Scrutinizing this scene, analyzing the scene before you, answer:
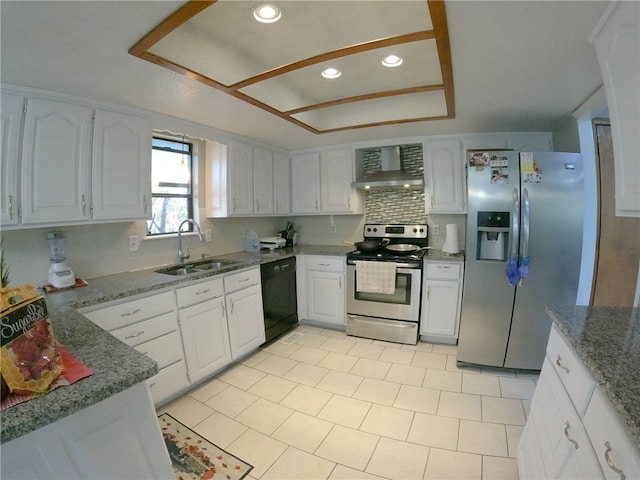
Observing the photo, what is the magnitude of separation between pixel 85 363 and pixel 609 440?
154cm

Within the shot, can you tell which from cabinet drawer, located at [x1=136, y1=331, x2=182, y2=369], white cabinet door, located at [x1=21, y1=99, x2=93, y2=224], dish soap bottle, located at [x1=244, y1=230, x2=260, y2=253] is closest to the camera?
white cabinet door, located at [x1=21, y1=99, x2=93, y2=224]

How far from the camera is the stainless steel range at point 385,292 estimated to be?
9.03 feet

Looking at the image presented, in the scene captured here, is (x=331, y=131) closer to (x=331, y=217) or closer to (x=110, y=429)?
(x=331, y=217)

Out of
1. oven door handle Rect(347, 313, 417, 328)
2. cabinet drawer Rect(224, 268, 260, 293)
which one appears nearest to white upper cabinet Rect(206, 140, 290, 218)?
cabinet drawer Rect(224, 268, 260, 293)

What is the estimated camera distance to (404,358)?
2.56 meters

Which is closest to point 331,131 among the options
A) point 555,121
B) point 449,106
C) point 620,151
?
point 449,106

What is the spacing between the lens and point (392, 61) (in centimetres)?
183

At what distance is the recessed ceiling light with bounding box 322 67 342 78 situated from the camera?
1924 millimetres

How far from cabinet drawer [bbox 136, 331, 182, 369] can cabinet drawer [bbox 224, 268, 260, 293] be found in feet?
1.76

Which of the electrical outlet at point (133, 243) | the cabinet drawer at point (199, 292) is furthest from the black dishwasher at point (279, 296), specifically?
the electrical outlet at point (133, 243)

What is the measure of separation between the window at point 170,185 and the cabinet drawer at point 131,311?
85 cm

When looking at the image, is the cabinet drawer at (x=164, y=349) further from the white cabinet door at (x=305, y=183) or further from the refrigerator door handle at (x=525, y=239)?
the refrigerator door handle at (x=525, y=239)

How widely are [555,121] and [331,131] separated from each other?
1.98 m

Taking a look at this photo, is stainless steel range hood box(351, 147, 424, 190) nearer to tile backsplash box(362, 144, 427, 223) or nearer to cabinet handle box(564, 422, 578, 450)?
tile backsplash box(362, 144, 427, 223)
